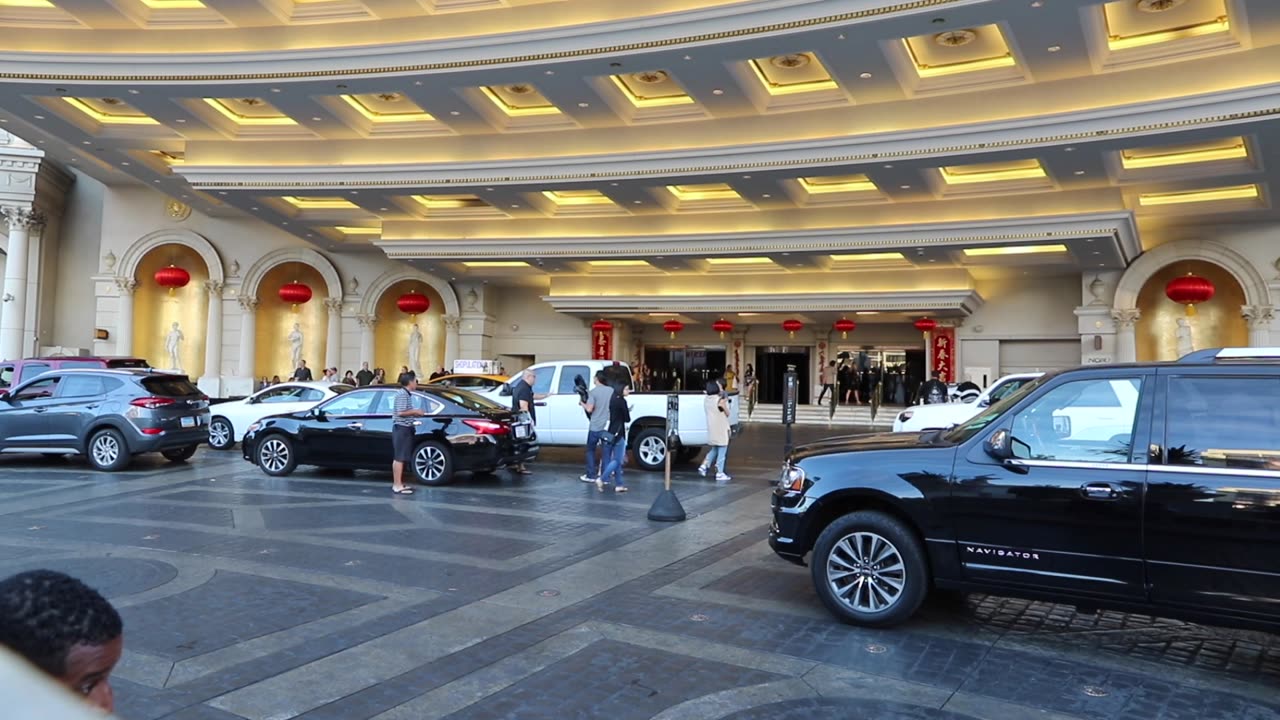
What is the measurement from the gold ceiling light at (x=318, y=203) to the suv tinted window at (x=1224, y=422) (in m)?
22.0

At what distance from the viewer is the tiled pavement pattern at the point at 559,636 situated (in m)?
4.73

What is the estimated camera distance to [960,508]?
582 centimetres

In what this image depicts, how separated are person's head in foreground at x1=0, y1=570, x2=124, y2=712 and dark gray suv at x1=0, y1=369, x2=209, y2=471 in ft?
47.1

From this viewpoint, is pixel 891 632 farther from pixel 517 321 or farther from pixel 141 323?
pixel 141 323

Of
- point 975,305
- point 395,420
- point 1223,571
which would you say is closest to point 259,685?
point 1223,571

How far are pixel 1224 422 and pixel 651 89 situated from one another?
604 inches

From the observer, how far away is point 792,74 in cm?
1777

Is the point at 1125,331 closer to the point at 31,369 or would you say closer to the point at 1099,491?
the point at 1099,491

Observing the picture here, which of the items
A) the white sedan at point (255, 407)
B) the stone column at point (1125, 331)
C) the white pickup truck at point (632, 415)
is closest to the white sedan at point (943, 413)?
the white pickup truck at point (632, 415)

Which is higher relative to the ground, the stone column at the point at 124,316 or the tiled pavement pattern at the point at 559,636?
the stone column at the point at 124,316

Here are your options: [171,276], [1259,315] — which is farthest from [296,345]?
[1259,315]

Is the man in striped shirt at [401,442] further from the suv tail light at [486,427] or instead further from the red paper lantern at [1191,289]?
the red paper lantern at [1191,289]

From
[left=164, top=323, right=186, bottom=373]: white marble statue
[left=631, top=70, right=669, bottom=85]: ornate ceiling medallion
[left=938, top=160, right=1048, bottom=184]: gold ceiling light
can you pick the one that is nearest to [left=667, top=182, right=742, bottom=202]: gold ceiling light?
[left=631, top=70, right=669, bottom=85]: ornate ceiling medallion

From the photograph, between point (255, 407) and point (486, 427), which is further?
point (255, 407)
